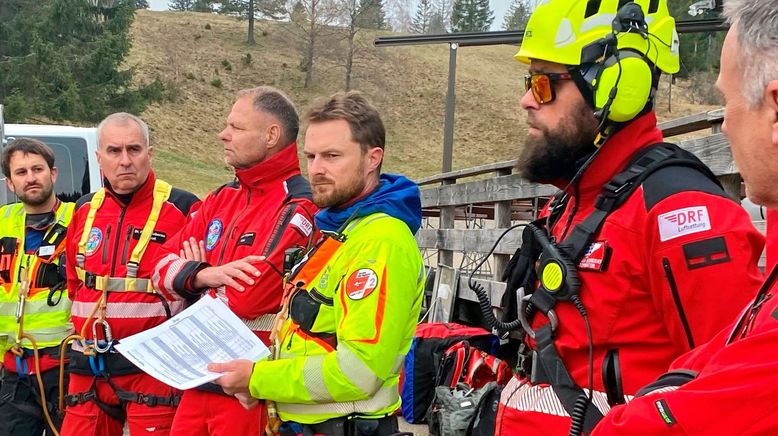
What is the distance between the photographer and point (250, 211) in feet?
12.0

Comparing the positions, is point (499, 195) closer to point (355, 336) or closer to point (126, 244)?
point (126, 244)

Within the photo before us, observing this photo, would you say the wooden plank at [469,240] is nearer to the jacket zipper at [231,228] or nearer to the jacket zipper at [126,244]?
the jacket zipper at [231,228]

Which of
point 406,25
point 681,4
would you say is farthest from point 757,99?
point 406,25

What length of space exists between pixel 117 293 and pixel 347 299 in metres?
2.06

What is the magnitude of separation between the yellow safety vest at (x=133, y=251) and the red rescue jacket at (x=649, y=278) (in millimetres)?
2548

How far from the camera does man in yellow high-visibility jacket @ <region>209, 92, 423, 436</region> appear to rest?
2.54 m

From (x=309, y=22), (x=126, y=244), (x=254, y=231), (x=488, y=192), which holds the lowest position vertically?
(x=126, y=244)

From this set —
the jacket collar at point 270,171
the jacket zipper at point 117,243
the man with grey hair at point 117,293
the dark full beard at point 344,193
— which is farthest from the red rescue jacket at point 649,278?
the jacket zipper at point 117,243

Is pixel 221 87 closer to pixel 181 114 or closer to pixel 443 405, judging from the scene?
pixel 181 114

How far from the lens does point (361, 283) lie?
8.38 feet

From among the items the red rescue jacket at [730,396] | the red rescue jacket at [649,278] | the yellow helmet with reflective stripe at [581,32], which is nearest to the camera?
the red rescue jacket at [730,396]

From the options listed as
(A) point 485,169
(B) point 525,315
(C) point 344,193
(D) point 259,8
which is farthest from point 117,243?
(D) point 259,8

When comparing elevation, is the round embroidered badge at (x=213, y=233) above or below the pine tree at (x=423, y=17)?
below

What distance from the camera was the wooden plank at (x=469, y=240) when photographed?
607 centimetres
